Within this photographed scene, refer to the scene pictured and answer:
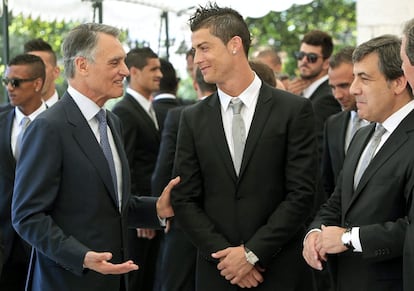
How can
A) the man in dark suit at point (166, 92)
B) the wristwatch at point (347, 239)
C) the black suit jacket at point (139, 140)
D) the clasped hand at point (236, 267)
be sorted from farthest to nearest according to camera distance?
the man in dark suit at point (166, 92) < the black suit jacket at point (139, 140) < the clasped hand at point (236, 267) < the wristwatch at point (347, 239)

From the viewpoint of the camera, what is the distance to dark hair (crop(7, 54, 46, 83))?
244 inches

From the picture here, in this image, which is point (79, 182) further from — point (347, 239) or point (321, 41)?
point (321, 41)

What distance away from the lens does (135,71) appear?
8102mm

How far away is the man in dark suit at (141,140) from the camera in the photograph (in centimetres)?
744

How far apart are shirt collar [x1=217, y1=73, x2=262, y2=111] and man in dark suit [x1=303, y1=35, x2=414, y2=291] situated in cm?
56

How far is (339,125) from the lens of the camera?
6223mm

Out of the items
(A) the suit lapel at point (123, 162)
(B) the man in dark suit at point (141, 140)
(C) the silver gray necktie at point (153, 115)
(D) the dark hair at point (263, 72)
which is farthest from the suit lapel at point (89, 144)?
(C) the silver gray necktie at point (153, 115)

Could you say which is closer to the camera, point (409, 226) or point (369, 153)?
point (409, 226)

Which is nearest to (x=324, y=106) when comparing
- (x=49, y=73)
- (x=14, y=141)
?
(x=49, y=73)

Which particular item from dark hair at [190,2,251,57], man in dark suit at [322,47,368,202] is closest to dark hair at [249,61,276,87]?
man in dark suit at [322,47,368,202]

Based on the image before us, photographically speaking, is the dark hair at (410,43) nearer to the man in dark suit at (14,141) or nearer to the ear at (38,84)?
the man in dark suit at (14,141)

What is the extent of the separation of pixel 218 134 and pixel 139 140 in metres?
3.08

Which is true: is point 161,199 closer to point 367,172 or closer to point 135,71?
point 367,172

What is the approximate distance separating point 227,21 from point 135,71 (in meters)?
3.55
